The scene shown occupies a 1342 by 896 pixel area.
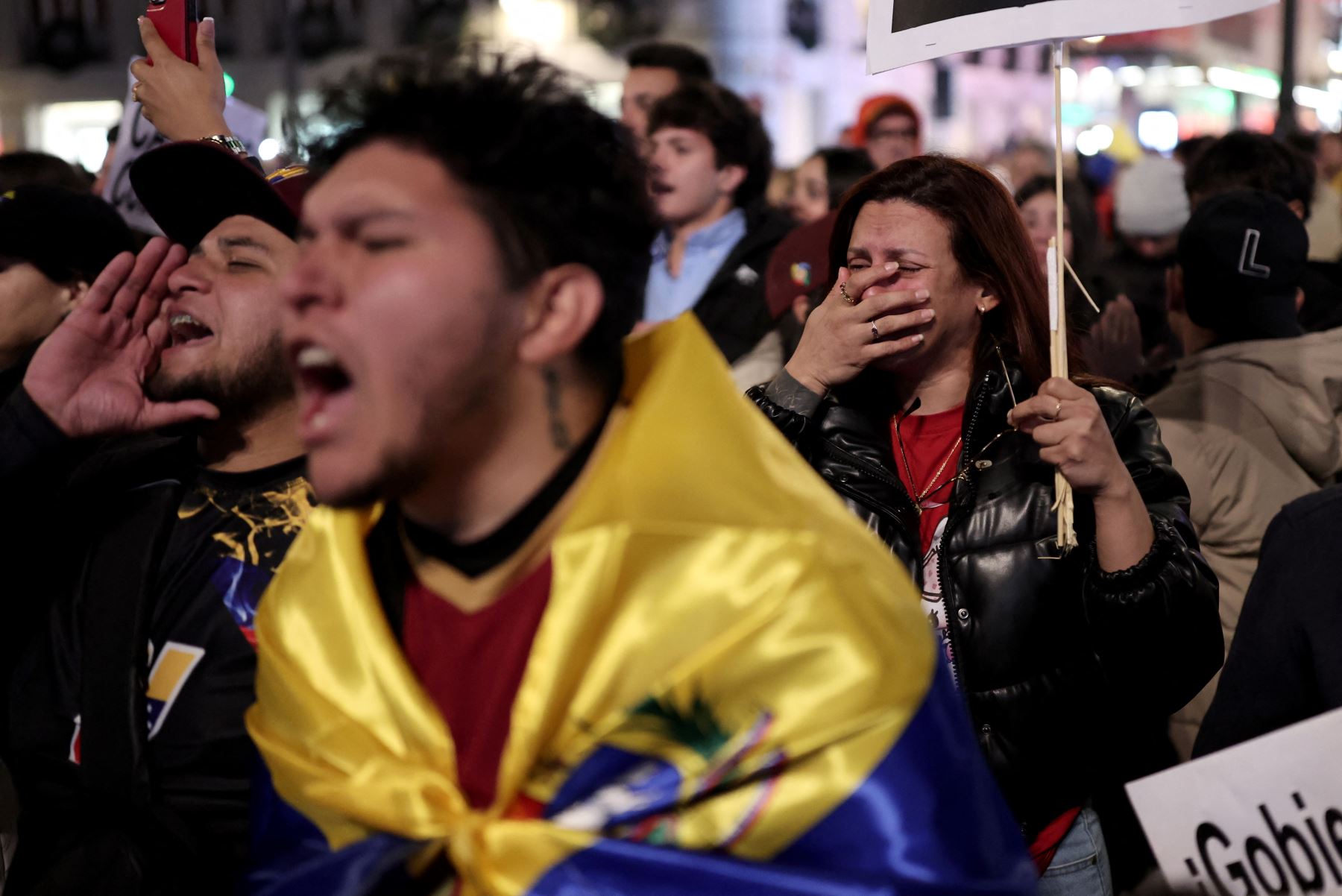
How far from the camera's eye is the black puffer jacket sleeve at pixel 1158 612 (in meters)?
2.67

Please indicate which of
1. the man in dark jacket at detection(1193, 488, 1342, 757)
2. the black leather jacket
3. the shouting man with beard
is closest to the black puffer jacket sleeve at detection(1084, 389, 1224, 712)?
the black leather jacket

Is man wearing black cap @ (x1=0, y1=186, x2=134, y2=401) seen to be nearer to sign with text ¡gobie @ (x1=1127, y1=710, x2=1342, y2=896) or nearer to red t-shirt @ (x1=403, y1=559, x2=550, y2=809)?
red t-shirt @ (x1=403, y1=559, x2=550, y2=809)

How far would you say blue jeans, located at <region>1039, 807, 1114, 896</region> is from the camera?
2.80 m

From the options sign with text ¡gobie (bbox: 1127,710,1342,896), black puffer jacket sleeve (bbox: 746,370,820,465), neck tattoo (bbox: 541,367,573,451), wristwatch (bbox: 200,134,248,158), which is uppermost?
wristwatch (bbox: 200,134,248,158)

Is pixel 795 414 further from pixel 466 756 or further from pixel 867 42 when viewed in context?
pixel 466 756

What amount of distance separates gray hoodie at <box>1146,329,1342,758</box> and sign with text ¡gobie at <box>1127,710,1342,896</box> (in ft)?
5.59

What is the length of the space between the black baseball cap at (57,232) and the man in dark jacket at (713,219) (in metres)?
2.22

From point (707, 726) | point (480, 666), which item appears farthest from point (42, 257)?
point (707, 726)

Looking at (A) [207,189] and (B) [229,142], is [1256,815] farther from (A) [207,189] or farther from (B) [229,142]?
(B) [229,142]

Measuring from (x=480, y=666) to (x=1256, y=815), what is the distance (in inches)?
48.1

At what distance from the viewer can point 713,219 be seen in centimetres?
582

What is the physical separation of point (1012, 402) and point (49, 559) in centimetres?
191

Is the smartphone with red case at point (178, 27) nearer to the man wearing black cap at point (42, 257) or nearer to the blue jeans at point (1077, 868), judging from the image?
the man wearing black cap at point (42, 257)

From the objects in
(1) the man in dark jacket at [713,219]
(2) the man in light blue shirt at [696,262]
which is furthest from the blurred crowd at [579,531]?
(2) the man in light blue shirt at [696,262]
